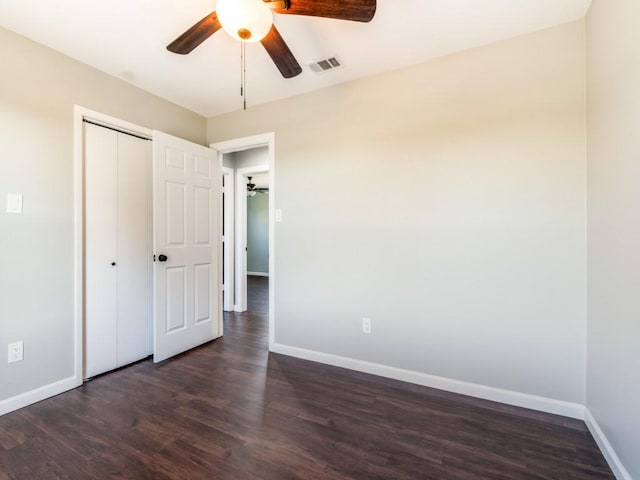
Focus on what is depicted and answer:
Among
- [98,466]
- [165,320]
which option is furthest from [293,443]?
[165,320]

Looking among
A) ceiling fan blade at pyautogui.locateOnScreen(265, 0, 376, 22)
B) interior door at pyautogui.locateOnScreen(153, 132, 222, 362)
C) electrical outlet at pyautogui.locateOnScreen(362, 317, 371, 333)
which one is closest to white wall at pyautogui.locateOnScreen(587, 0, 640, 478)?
ceiling fan blade at pyautogui.locateOnScreen(265, 0, 376, 22)

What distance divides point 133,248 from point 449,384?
9.34ft

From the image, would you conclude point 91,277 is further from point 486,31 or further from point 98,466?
Result: point 486,31

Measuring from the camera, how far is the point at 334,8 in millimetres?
1377

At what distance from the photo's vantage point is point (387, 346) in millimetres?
2496

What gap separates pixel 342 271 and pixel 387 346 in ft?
2.36

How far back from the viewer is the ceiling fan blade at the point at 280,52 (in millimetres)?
1574

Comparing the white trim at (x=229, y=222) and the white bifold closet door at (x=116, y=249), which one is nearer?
the white bifold closet door at (x=116, y=249)

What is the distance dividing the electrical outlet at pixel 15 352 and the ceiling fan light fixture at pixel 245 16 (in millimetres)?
2364

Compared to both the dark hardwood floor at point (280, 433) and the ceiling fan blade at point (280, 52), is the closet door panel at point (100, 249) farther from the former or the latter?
the ceiling fan blade at point (280, 52)

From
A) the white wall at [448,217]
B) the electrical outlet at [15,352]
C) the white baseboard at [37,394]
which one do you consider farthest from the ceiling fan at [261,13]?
the white baseboard at [37,394]

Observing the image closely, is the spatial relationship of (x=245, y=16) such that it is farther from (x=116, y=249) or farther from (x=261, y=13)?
(x=116, y=249)

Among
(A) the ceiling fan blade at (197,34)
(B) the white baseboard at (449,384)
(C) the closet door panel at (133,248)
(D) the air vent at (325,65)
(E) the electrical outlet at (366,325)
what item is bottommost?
(B) the white baseboard at (449,384)

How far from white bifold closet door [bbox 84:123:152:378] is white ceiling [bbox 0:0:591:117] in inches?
24.6
